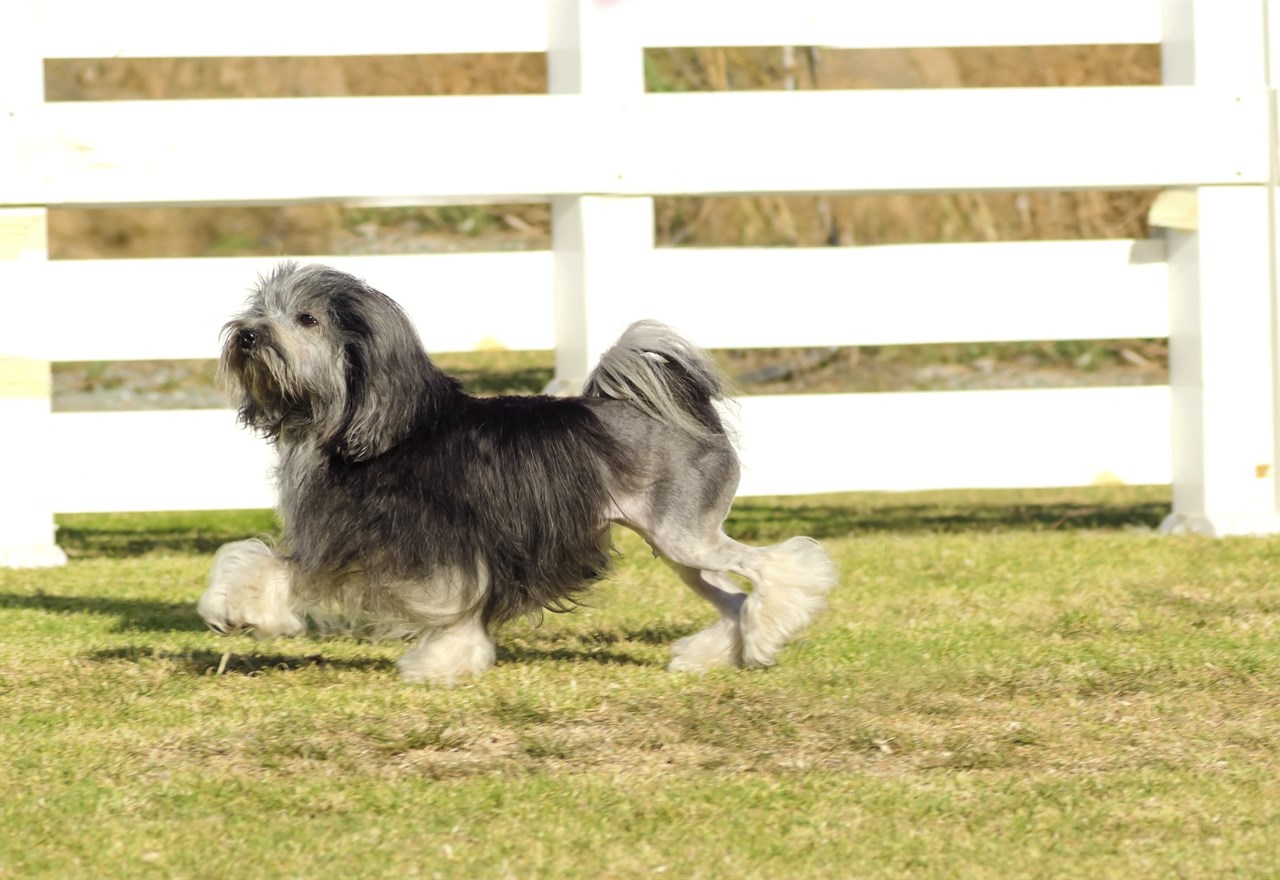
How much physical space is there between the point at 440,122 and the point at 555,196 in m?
0.54

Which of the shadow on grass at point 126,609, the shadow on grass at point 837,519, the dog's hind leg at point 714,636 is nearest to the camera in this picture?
the dog's hind leg at point 714,636

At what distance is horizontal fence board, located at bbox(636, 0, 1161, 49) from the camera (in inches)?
295

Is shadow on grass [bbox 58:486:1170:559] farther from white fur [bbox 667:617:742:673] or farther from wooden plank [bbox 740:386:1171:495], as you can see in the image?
white fur [bbox 667:617:742:673]

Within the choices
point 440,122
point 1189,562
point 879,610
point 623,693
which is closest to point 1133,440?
point 1189,562

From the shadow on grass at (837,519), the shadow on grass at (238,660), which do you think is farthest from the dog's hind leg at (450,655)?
the shadow on grass at (837,519)

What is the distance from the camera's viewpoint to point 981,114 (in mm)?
7453

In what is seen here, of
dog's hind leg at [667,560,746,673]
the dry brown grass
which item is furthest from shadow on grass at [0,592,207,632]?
the dry brown grass

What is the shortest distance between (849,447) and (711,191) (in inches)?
48.2

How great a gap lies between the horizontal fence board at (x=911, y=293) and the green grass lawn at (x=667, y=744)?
1.51 meters

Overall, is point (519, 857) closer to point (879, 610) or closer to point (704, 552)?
point (704, 552)

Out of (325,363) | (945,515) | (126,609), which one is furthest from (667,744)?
(945,515)

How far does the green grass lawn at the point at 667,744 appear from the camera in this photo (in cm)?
342

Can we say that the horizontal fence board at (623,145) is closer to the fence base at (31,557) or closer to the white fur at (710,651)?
the fence base at (31,557)

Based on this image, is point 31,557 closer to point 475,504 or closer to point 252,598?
point 252,598
